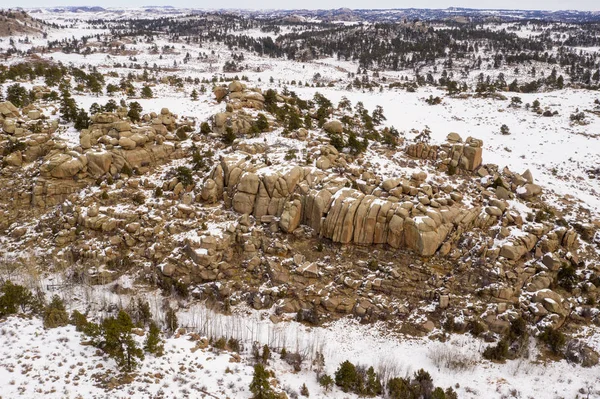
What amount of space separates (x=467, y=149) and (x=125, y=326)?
27.4m

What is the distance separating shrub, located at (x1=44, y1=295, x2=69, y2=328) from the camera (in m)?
16.2

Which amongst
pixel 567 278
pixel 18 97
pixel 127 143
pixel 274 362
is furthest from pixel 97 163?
pixel 567 278

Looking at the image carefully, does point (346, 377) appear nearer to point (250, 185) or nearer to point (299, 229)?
point (299, 229)

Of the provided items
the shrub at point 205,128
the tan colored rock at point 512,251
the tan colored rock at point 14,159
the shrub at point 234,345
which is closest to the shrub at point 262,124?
the shrub at point 205,128

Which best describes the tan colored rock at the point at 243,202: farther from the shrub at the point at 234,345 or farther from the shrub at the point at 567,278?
the shrub at the point at 567,278

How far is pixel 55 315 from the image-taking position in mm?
16516

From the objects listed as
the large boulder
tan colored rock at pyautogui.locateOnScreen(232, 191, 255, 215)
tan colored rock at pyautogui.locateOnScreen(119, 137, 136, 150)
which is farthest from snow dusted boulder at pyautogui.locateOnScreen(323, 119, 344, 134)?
the large boulder

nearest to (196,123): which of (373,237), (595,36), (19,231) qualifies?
(19,231)

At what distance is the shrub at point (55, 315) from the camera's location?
16.2 m

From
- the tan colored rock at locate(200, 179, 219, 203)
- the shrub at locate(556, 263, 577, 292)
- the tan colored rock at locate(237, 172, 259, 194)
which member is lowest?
the shrub at locate(556, 263, 577, 292)

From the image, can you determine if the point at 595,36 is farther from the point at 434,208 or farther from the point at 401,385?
the point at 401,385

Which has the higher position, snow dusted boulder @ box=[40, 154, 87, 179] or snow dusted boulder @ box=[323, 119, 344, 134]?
snow dusted boulder @ box=[323, 119, 344, 134]

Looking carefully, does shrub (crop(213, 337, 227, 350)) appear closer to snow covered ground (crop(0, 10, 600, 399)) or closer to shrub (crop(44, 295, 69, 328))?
snow covered ground (crop(0, 10, 600, 399))

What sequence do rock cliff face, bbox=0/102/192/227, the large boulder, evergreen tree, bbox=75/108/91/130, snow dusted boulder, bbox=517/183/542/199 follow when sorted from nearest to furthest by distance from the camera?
rock cliff face, bbox=0/102/192/227
the large boulder
snow dusted boulder, bbox=517/183/542/199
evergreen tree, bbox=75/108/91/130
